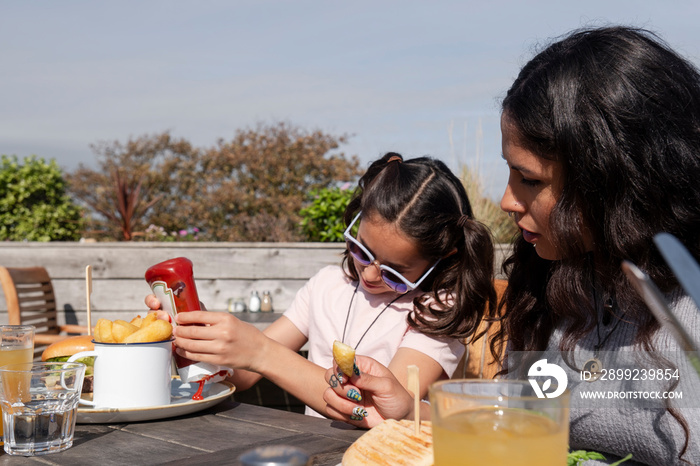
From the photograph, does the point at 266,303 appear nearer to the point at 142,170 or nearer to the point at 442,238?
the point at 442,238

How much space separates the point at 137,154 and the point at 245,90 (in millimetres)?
2334

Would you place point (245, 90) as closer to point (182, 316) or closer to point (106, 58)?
point (106, 58)

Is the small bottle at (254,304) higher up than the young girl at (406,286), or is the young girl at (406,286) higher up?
the young girl at (406,286)

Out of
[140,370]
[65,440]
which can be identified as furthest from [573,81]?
[65,440]

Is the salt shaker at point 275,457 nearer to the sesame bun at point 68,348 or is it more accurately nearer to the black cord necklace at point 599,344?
the black cord necklace at point 599,344

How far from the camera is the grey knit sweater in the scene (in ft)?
3.75

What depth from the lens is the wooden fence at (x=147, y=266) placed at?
3.94 metres

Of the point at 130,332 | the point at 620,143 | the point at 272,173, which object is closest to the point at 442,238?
the point at 620,143

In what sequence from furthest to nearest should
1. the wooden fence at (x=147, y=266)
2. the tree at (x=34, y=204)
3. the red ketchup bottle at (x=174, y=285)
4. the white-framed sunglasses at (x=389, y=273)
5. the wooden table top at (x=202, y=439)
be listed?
the tree at (x=34, y=204), the wooden fence at (x=147, y=266), the white-framed sunglasses at (x=389, y=273), the red ketchup bottle at (x=174, y=285), the wooden table top at (x=202, y=439)

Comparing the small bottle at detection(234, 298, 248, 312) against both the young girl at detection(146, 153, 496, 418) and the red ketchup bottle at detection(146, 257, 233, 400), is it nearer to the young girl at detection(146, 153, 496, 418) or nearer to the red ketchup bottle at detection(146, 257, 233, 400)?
the young girl at detection(146, 153, 496, 418)

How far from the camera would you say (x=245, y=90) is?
1191cm

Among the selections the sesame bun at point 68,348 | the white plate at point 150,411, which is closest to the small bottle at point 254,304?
the sesame bun at point 68,348

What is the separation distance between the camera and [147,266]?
4023 millimetres

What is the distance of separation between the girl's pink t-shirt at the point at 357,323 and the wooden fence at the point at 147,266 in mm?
1686
